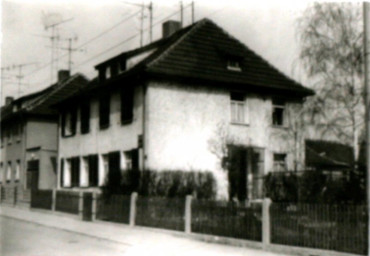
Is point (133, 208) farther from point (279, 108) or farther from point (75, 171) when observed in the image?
point (75, 171)

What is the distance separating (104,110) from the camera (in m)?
25.0

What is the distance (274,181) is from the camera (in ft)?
62.1

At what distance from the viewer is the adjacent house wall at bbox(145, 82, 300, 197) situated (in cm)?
2148

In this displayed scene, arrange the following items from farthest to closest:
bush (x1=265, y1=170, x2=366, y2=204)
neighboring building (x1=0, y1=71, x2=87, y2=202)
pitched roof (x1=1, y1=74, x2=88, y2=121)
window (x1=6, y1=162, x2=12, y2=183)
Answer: window (x1=6, y1=162, x2=12, y2=183)
pitched roof (x1=1, y1=74, x2=88, y2=121)
neighboring building (x1=0, y1=71, x2=87, y2=202)
bush (x1=265, y1=170, x2=366, y2=204)

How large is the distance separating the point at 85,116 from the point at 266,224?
54.3ft

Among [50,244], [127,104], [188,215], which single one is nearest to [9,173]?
[127,104]

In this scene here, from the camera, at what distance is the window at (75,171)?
27.3 meters

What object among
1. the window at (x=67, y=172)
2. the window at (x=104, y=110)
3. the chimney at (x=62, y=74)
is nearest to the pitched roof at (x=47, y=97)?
the chimney at (x=62, y=74)

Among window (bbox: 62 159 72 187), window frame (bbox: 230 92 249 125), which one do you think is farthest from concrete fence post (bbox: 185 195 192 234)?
window (bbox: 62 159 72 187)

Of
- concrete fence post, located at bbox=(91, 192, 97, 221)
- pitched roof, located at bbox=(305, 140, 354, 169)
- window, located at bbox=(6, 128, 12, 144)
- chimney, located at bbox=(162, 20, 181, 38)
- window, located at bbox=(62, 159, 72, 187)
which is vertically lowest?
concrete fence post, located at bbox=(91, 192, 97, 221)

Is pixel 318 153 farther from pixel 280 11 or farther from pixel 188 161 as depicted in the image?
pixel 280 11

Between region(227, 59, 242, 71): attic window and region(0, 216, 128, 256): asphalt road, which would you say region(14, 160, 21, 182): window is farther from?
region(0, 216, 128, 256): asphalt road

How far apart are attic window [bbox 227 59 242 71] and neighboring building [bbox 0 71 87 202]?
40.2 ft

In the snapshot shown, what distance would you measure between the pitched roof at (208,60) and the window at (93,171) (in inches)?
174
